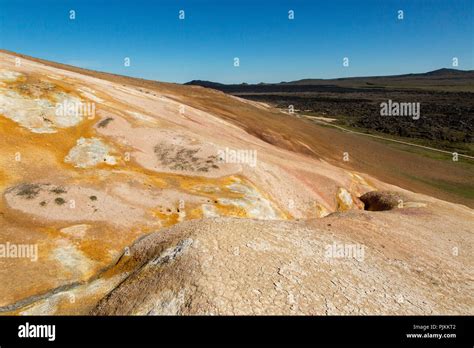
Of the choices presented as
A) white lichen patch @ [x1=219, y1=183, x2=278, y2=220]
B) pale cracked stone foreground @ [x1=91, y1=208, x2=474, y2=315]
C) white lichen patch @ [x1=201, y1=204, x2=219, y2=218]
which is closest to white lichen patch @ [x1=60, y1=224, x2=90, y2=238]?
pale cracked stone foreground @ [x1=91, y1=208, x2=474, y2=315]

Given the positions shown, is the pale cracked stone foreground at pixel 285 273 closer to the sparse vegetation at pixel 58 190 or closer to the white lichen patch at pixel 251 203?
the white lichen patch at pixel 251 203

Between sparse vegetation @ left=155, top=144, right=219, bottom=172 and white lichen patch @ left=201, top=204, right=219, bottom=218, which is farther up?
sparse vegetation @ left=155, top=144, right=219, bottom=172

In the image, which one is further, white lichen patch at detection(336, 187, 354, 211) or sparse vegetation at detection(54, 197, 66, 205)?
white lichen patch at detection(336, 187, 354, 211)

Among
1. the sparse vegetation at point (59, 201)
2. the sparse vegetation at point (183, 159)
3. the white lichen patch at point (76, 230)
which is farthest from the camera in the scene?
the sparse vegetation at point (183, 159)

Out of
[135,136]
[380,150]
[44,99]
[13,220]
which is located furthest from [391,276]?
[380,150]

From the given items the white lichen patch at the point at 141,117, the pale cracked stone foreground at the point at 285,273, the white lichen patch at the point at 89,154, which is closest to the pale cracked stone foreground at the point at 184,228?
the pale cracked stone foreground at the point at 285,273

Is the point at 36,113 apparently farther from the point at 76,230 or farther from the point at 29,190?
the point at 76,230

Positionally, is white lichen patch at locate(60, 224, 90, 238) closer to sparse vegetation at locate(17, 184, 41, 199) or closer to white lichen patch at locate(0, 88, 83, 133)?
sparse vegetation at locate(17, 184, 41, 199)

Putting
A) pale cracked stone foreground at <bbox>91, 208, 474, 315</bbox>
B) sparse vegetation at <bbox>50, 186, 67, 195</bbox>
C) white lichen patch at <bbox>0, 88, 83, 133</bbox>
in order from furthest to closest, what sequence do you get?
white lichen patch at <bbox>0, 88, 83, 133</bbox>
sparse vegetation at <bbox>50, 186, 67, 195</bbox>
pale cracked stone foreground at <bbox>91, 208, 474, 315</bbox>

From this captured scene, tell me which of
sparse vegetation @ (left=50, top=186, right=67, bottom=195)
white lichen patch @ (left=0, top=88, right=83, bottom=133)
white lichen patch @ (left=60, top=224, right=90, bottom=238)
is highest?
white lichen patch @ (left=0, top=88, right=83, bottom=133)
